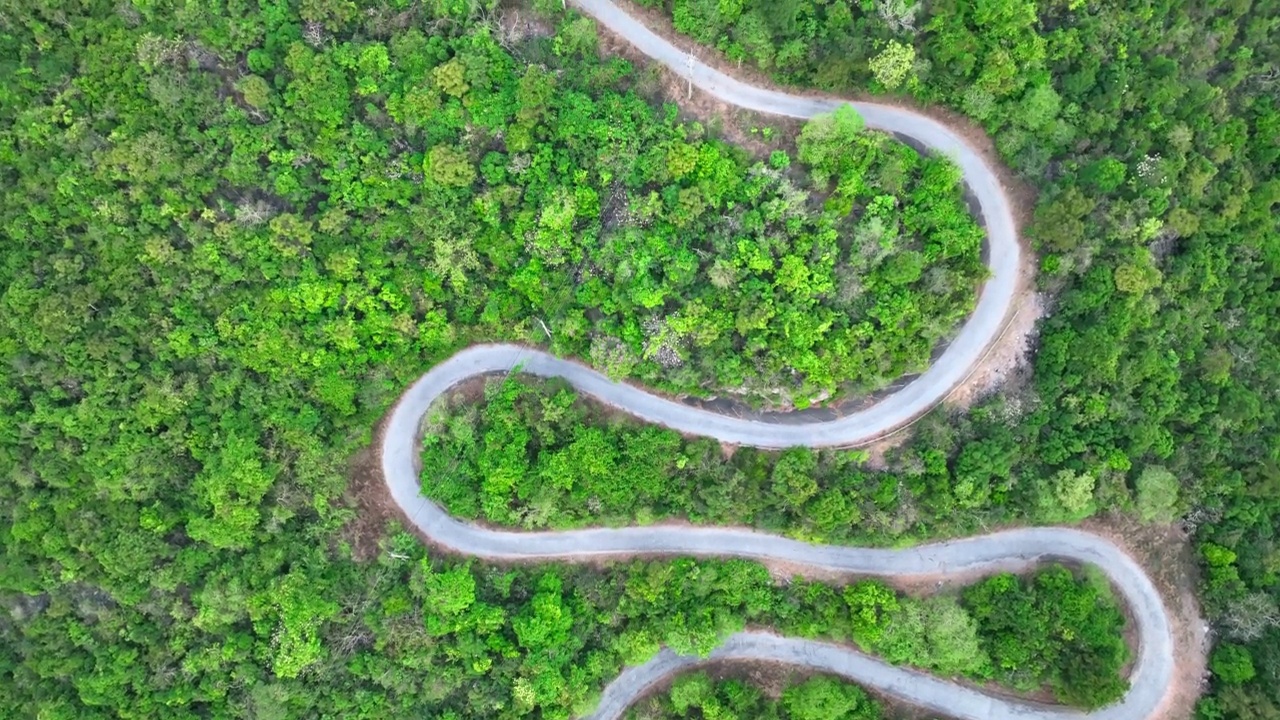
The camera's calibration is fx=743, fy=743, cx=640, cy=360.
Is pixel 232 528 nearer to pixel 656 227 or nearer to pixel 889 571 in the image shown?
pixel 656 227

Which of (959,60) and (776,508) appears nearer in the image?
(959,60)

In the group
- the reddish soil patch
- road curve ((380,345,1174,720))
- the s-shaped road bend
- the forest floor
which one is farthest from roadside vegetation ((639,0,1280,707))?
road curve ((380,345,1174,720))

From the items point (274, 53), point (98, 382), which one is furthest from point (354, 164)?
point (98, 382)

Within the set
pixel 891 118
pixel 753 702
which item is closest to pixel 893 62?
pixel 891 118

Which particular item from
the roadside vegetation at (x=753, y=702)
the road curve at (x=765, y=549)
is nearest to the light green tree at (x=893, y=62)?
the road curve at (x=765, y=549)

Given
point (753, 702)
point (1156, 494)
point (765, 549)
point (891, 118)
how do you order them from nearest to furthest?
point (1156, 494) → point (891, 118) → point (753, 702) → point (765, 549)

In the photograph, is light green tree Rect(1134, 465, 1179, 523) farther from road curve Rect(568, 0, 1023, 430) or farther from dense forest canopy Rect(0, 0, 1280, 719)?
road curve Rect(568, 0, 1023, 430)

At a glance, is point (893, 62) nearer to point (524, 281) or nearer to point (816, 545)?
point (524, 281)
